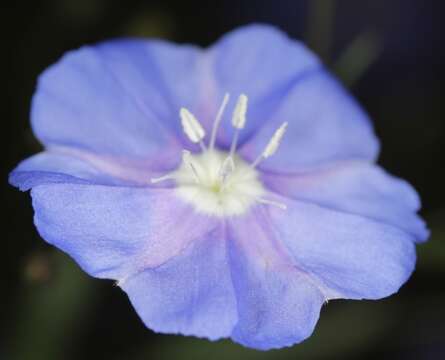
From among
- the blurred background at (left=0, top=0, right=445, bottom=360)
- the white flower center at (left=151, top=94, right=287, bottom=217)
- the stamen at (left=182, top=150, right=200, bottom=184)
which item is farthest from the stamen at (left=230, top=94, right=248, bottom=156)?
the blurred background at (left=0, top=0, right=445, bottom=360)

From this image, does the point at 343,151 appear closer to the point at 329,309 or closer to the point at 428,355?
the point at 329,309

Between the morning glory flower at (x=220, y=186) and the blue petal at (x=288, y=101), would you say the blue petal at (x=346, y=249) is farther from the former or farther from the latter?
the blue petal at (x=288, y=101)

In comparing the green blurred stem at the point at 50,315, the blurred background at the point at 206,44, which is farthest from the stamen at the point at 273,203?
the green blurred stem at the point at 50,315

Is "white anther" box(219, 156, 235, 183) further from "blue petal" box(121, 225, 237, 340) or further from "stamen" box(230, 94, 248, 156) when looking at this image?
"blue petal" box(121, 225, 237, 340)

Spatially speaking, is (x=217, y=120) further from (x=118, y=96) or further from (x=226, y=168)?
(x=118, y=96)

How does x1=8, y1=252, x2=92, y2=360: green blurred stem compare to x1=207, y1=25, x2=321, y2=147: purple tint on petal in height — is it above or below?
below

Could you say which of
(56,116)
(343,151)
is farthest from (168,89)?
(343,151)

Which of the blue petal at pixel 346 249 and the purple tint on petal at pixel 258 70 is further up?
the purple tint on petal at pixel 258 70

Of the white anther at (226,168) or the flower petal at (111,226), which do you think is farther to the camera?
the white anther at (226,168)
